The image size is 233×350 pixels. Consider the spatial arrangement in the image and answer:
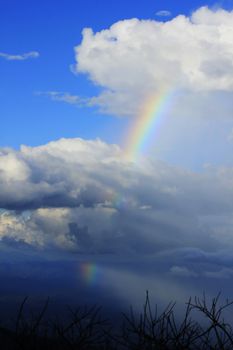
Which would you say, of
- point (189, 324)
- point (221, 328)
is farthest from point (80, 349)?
point (221, 328)

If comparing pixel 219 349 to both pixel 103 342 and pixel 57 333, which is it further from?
pixel 57 333

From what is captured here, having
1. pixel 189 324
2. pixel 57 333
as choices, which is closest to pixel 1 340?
pixel 57 333

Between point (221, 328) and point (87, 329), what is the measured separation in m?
3.81

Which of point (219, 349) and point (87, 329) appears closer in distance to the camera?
point (219, 349)

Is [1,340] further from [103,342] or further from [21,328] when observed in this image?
[103,342]

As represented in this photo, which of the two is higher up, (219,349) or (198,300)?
(198,300)

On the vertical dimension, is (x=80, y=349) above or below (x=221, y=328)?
below

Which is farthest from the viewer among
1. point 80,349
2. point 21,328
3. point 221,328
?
point 21,328

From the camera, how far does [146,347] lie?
1306 centimetres

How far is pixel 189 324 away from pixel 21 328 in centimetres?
479

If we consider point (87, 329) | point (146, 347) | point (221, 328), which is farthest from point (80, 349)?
point (221, 328)

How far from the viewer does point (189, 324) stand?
13570 millimetres

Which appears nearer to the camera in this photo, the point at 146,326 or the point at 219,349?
the point at 219,349

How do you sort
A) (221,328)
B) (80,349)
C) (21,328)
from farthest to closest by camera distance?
(21,328), (80,349), (221,328)
